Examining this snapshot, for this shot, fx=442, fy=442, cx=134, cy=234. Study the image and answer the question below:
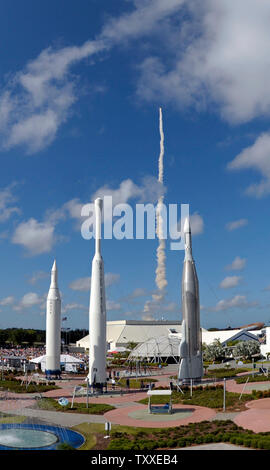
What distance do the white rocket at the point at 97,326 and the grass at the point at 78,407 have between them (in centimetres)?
604

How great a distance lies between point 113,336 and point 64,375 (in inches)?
2239

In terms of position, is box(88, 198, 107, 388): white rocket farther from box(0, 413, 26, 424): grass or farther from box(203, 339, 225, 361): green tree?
box(203, 339, 225, 361): green tree

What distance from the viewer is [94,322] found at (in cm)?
4322

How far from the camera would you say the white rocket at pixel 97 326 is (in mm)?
42500

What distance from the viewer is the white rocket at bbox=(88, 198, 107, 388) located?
4250cm

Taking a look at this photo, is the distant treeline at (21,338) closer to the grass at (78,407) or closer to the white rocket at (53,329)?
the white rocket at (53,329)

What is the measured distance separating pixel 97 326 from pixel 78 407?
9923 millimetres

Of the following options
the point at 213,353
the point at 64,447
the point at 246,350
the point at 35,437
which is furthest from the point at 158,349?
the point at 64,447

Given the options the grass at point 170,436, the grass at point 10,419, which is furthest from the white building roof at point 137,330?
the grass at point 170,436

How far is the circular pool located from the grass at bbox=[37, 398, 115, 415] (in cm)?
550

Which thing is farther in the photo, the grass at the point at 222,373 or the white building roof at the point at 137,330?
the white building roof at the point at 137,330

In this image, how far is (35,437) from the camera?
24312mm

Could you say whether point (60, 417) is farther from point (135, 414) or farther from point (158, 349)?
point (158, 349)
